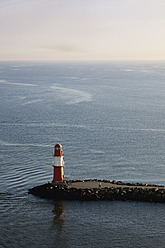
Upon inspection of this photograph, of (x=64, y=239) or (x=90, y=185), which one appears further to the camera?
(x=90, y=185)

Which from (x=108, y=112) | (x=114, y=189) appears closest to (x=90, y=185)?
(x=114, y=189)

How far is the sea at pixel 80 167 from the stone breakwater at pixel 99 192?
0.47 meters

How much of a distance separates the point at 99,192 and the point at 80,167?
8.82 meters

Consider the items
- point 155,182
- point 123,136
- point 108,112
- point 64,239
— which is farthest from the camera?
point 108,112

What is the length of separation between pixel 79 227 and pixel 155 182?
10.5 m

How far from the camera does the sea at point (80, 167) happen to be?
72.3ft

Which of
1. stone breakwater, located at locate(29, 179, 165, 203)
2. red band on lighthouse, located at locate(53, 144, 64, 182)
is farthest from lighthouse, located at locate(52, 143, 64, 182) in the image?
stone breakwater, located at locate(29, 179, 165, 203)

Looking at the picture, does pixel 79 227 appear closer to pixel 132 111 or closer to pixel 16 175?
pixel 16 175

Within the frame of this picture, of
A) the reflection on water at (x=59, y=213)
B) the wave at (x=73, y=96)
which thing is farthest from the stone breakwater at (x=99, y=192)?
the wave at (x=73, y=96)

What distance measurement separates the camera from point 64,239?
71.3ft

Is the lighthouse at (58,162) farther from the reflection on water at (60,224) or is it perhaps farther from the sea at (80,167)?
the reflection on water at (60,224)

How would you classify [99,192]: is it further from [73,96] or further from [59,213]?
[73,96]

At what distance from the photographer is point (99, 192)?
87.9 ft

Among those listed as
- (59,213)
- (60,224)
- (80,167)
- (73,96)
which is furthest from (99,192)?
(73,96)
